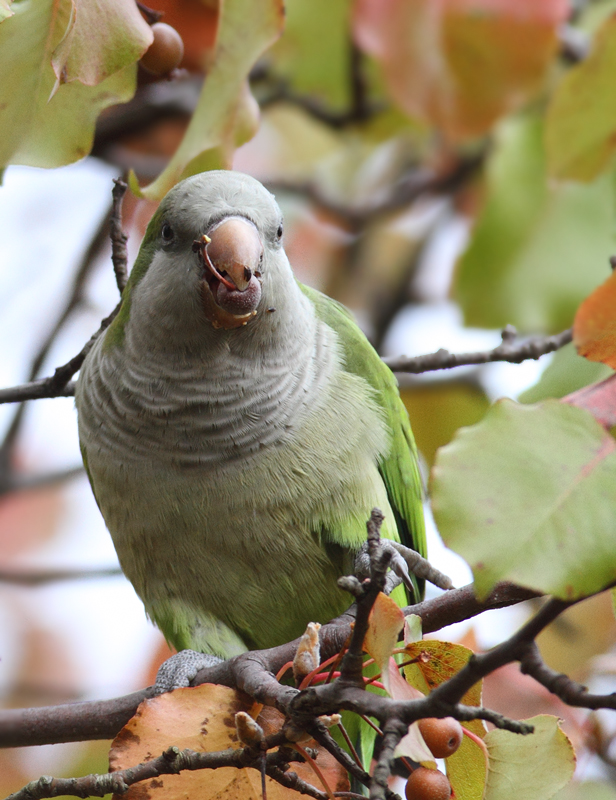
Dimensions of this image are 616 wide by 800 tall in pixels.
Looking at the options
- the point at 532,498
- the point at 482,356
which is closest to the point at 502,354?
the point at 482,356

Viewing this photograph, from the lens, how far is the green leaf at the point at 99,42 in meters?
1.77

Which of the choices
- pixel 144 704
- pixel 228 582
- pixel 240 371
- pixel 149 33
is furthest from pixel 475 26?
pixel 144 704

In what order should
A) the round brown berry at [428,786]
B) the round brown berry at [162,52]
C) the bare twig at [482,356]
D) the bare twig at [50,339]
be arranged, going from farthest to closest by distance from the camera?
the bare twig at [50,339]
the bare twig at [482,356]
the round brown berry at [162,52]
the round brown berry at [428,786]

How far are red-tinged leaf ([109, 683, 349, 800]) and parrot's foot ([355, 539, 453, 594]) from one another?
0.47 metres

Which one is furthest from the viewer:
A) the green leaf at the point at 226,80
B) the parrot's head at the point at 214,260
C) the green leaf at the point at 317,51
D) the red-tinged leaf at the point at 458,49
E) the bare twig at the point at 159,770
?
the green leaf at the point at 317,51

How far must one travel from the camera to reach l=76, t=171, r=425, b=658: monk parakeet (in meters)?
2.79

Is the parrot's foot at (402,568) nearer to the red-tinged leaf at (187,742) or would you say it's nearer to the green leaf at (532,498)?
the red-tinged leaf at (187,742)

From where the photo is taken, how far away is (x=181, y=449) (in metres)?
2.86

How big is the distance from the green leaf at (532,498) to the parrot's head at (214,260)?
4.33 feet

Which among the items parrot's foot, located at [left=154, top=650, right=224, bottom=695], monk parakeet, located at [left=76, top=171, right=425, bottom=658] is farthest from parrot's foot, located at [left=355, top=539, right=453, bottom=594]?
parrot's foot, located at [left=154, top=650, right=224, bottom=695]

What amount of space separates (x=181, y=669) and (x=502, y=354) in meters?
1.44

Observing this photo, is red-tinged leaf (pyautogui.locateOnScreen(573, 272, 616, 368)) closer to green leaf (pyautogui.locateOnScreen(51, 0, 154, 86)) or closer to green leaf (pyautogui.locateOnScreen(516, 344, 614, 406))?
green leaf (pyautogui.locateOnScreen(51, 0, 154, 86))

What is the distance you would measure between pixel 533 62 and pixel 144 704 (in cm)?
253

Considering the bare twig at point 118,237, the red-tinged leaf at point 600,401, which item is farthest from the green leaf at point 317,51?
the red-tinged leaf at point 600,401
